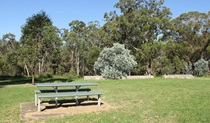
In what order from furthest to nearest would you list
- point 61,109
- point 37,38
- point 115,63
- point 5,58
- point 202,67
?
point 5,58
point 202,67
point 115,63
point 37,38
point 61,109

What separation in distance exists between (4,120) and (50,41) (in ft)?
37.1

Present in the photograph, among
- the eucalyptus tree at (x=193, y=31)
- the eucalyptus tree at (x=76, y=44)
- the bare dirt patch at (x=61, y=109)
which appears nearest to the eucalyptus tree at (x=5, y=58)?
the eucalyptus tree at (x=76, y=44)

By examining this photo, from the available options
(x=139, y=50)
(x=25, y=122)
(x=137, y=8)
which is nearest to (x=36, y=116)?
(x=25, y=122)

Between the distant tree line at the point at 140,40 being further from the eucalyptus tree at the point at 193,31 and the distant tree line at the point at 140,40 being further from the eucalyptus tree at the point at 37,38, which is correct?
the eucalyptus tree at the point at 37,38

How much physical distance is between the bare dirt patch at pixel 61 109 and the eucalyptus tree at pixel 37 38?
8.92 meters

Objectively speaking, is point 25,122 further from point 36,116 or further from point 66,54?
point 66,54

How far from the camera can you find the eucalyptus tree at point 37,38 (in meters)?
16.4

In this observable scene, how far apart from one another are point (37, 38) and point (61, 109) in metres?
11.1

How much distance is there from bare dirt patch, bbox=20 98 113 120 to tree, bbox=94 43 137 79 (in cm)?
1303

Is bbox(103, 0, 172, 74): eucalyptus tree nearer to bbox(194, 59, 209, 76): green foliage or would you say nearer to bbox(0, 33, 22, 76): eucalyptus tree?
bbox(194, 59, 209, 76): green foliage

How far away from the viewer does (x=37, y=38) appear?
17.5 m

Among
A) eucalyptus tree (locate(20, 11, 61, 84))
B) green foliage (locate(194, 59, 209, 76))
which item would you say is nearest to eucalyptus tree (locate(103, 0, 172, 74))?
green foliage (locate(194, 59, 209, 76))

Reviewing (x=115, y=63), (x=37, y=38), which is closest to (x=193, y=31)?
(x=115, y=63)

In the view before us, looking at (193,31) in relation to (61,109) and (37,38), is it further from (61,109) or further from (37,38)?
(61,109)
